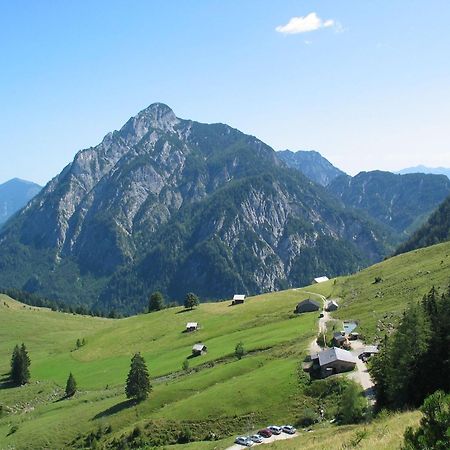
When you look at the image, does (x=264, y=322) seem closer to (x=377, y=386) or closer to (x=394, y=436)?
(x=377, y=386)

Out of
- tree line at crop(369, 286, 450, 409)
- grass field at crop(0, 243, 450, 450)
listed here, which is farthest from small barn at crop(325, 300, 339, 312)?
tree line at crop(369, 286, 450, 409)

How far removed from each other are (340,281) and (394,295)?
48.1m

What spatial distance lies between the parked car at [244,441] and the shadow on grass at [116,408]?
89.8 ft

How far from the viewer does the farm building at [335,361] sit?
76.4 meters

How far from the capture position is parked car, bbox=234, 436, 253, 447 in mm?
61622

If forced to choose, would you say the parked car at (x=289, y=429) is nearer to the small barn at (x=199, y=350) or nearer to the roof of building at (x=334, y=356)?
Answer: the roof of building at (x=334, y=356)

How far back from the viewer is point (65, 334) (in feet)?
561

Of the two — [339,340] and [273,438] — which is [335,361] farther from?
[273,438]

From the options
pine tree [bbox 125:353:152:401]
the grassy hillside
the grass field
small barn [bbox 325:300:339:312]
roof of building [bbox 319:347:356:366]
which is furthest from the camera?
small barn [bbox 325:300:339:312]

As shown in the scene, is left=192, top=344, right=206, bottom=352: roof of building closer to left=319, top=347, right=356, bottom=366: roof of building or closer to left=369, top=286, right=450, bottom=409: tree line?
left=319, top=347, right=356, bottom=366: roof of building

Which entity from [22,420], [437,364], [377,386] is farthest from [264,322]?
[437,364]

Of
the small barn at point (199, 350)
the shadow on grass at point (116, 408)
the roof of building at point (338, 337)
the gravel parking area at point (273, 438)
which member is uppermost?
the small barn at point (199, 350)

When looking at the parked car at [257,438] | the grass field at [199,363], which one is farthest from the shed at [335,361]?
the parked car at [257,438]

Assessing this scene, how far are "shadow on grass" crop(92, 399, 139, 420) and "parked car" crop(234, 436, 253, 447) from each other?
27361 millimetres
